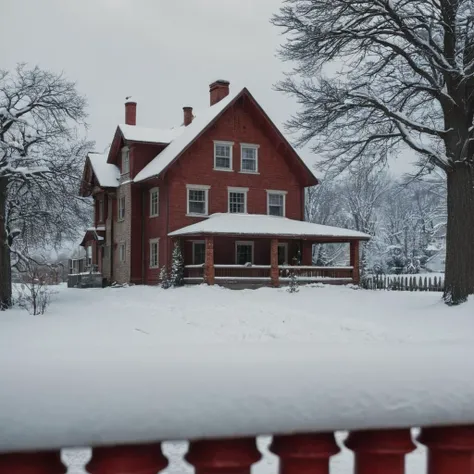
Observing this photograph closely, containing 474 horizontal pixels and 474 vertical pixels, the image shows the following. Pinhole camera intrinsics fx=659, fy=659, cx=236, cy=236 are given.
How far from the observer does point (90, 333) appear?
1825cm

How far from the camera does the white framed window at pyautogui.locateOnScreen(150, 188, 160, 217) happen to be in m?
36.5

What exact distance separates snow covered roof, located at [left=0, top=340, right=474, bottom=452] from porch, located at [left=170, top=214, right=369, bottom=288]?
29512mm

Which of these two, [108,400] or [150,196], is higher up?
[150,196]

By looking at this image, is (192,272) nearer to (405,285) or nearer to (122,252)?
(122,252)

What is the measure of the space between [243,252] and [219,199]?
3212 millimetres

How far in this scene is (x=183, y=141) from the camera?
36.2m

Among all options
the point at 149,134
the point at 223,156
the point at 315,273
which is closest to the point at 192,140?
the point at 223,156

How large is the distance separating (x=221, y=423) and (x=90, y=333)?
17.5 metres

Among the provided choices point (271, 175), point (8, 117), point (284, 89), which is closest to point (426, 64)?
point (284, 89)

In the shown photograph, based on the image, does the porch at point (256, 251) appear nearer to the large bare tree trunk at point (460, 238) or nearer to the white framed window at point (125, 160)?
the white framed window at point (125, 160)

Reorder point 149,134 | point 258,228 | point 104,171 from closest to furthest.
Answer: point 258,228 < point 149,134 < point 104,171

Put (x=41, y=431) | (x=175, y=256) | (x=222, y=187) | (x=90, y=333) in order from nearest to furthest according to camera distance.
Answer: (x=41, y=431) → (x=90, y=333) → (x=175, y=256) → (x=222, y=187)

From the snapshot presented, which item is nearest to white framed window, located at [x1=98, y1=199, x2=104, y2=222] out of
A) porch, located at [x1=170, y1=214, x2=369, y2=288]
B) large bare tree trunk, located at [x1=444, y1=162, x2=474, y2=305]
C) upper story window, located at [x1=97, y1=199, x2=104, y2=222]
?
upper story window, located at [x1=97, y1=199, x2=104, y2=222]

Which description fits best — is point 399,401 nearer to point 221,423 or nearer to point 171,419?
point 221,423
